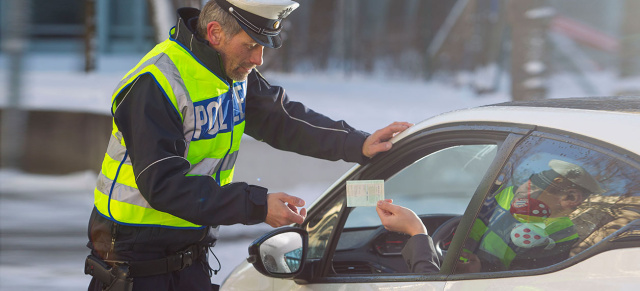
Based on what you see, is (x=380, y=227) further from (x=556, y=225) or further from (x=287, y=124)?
(x=556, y=225)

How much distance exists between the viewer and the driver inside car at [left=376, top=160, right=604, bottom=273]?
1.91 metres

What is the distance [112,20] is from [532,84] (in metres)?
13.6

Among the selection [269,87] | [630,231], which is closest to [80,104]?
[269,87]

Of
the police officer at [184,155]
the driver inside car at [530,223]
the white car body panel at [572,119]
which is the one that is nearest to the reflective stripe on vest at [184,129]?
the police officer at [184,155]

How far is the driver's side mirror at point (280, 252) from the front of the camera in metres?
2.56

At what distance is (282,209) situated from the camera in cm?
244

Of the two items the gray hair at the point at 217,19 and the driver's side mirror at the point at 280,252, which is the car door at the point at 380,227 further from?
the gray hair at the point at 217,19

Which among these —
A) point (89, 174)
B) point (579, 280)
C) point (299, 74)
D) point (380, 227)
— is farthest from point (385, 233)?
point (299, 74)

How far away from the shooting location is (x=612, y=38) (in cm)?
2183

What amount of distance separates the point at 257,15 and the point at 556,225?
1196mm

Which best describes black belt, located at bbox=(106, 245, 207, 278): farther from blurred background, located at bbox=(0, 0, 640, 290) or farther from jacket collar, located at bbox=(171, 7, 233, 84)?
blurred background, located at bbox=(0, 0, 640, 290)

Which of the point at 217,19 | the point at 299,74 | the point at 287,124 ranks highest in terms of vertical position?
the point at 299,74

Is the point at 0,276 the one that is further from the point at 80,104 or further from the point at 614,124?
the point at 80,104

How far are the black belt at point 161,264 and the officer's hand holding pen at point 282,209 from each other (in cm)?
43
